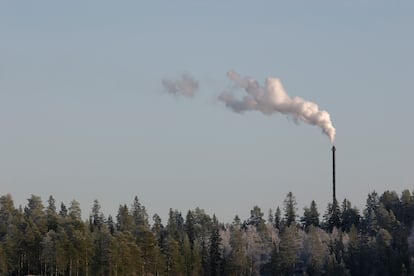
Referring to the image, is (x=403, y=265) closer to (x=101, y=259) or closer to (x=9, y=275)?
(x=101, y=259)

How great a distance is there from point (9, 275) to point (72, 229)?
13389 millimetres

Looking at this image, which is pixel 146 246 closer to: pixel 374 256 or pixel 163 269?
pixel 163 269

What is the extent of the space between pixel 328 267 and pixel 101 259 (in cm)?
4139

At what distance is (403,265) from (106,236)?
51.1m

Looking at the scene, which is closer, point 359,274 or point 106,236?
point 106,236

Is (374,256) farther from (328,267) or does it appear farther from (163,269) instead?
(163,269)

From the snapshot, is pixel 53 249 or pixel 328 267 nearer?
pixel 53 249

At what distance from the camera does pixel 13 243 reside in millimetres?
185625

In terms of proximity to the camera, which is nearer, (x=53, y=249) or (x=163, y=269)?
(x=53, y=249)

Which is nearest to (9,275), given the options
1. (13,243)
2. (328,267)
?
(13,243)

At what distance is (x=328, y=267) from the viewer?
19275 cm

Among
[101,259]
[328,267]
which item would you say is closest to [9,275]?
[101,259]

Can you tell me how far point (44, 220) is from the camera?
19925 cm

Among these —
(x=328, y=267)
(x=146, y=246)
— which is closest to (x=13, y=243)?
(x=146, y=246)
